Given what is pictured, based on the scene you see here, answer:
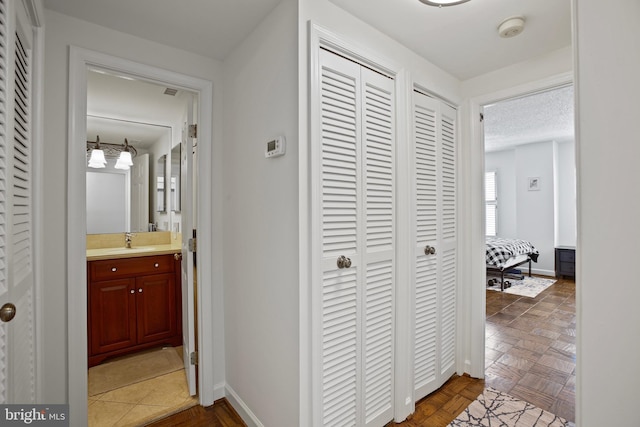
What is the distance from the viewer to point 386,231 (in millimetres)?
1758

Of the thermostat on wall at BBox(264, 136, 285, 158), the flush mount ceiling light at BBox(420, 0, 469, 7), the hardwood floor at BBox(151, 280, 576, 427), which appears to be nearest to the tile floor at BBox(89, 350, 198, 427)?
the hardwood floor at BBox(151, 280, 576, 427)

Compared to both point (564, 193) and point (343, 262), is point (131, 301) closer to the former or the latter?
point (343, 262)

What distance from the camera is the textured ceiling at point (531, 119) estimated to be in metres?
3.77

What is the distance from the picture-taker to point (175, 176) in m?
3.21

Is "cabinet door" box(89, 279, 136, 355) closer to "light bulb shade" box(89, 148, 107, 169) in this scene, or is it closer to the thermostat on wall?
"light bulb shade" box(89, 148, 107, 169)

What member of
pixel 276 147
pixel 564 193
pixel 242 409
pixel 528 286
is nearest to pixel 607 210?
pixel 276 147

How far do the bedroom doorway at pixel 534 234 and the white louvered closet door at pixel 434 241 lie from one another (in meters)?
0.37

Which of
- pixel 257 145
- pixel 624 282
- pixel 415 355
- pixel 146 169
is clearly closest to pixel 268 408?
pixel 415 355

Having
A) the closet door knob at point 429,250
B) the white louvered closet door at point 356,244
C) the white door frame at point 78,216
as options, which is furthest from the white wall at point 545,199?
the white door frame at point 78,216

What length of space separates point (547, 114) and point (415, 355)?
13.8ft

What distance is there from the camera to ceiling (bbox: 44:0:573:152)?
151 cm

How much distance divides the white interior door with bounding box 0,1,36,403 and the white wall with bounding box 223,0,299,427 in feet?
3.13

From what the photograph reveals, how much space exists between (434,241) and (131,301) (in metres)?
2.62

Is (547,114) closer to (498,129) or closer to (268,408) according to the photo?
(498,129)
